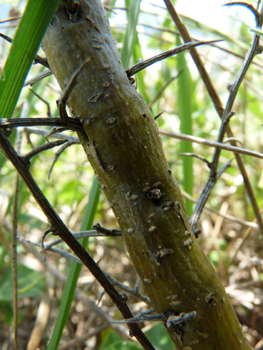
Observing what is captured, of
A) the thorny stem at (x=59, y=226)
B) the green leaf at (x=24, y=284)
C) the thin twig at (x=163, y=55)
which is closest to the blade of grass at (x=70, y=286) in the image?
the thorny stem at (x=59, y=226)

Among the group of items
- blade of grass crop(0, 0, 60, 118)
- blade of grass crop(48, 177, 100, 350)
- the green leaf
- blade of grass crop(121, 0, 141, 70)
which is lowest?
blade of grass crop(48, 177, 100, 350)

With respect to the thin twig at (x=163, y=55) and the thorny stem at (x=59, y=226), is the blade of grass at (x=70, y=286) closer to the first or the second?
the thorny stem at (x=59, y=226)

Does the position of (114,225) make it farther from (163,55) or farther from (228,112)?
(163,55)

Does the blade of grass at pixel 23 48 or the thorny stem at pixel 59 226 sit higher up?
the blade of grass at pixel 23 48

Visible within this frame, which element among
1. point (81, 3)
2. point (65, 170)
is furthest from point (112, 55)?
point (65, 170)

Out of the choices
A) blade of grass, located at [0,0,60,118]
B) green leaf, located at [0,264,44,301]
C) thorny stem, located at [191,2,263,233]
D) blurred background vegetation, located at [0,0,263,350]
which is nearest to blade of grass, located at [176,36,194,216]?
blurred background vegetation, located at [0,0,263,350]

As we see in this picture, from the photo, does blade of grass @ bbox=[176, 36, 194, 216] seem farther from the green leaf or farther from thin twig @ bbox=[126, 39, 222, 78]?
the green leaf

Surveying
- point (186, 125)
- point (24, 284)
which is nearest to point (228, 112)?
point (186, 125)
